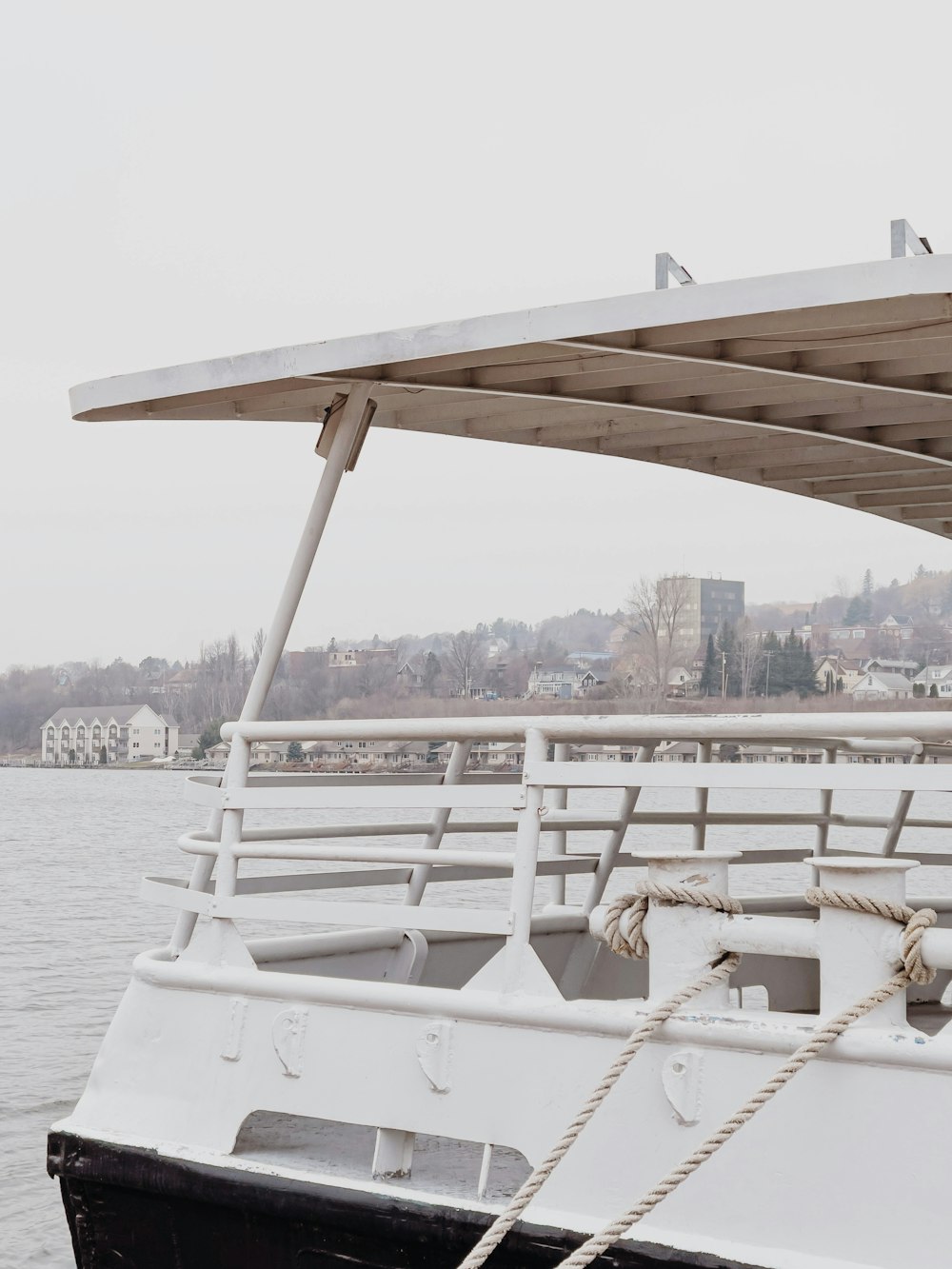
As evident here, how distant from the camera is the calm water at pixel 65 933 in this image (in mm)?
10695

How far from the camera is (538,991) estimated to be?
401 centimetres

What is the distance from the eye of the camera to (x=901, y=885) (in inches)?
140

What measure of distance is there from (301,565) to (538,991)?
6.76 ft

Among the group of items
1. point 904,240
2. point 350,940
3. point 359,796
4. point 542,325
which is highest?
point 904,240

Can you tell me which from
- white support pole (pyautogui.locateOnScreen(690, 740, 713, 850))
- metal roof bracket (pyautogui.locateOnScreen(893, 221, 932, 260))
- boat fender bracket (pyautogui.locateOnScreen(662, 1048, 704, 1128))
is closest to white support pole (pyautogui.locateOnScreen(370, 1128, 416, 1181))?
boat fender bracket (pyautogui.locateOnScreen(662, 1048, 704, 1128))

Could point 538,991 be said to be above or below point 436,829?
below

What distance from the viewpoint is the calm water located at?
421 inches

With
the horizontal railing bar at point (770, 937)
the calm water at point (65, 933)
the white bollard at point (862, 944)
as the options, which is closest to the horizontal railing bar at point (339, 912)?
the horizontal railing bar at point (770, 937)

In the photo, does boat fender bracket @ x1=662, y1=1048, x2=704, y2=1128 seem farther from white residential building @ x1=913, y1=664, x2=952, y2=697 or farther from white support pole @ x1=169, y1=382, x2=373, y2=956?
white residential building @ x1=913, y1=664, x2=952, y2=697

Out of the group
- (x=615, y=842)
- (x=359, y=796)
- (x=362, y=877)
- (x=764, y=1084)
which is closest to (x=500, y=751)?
(x=615, y=842)

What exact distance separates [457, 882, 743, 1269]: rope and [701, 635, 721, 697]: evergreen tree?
5.71 meters

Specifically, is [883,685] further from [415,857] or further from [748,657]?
[415,857]

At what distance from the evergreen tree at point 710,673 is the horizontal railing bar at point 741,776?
18.6ft

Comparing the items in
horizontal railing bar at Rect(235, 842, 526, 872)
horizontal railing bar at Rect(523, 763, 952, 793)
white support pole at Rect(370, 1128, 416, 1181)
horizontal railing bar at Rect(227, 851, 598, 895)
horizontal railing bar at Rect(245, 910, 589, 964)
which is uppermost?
horizontal railing bar at Rect(523, 763, 952, 793)
